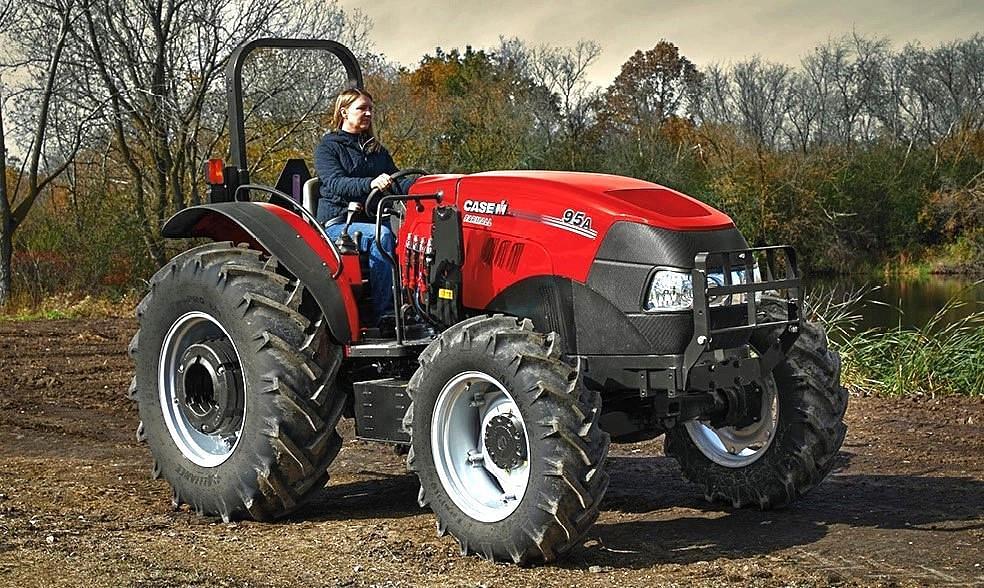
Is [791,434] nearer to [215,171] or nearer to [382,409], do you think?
[382,409]

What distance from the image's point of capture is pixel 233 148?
6293 millimetres

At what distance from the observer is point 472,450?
486 centimetres

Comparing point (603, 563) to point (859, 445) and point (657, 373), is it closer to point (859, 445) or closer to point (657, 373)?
point (657, 373)

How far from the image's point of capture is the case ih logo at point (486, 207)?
16.7ft

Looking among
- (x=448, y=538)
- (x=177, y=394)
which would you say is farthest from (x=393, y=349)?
(x=177, y=394)

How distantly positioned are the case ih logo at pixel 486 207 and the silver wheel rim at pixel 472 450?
0.79 meters

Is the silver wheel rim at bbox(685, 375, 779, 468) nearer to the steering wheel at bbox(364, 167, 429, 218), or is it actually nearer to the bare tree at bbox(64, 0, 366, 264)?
the steering wheel at bbox(364, 167, 429, 218)

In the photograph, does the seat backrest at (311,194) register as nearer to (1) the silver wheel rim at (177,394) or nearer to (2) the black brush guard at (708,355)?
(1) the silver wheel rim at (177,394)

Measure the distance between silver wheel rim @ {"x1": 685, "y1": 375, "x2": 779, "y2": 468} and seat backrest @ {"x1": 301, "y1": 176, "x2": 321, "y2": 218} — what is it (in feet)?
7.09

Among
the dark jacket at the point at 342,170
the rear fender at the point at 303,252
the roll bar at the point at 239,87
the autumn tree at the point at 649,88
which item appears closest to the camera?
the rear fender at the point at 303,252

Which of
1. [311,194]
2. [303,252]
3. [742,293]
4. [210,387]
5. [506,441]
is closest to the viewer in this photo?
[506,441]

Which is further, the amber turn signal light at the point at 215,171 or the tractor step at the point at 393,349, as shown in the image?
the amber turn signal light at the point at 215,171

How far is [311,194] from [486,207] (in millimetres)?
1277

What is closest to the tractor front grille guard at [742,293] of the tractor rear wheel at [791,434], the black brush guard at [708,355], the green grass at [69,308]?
the black brush guard at [708,355]
